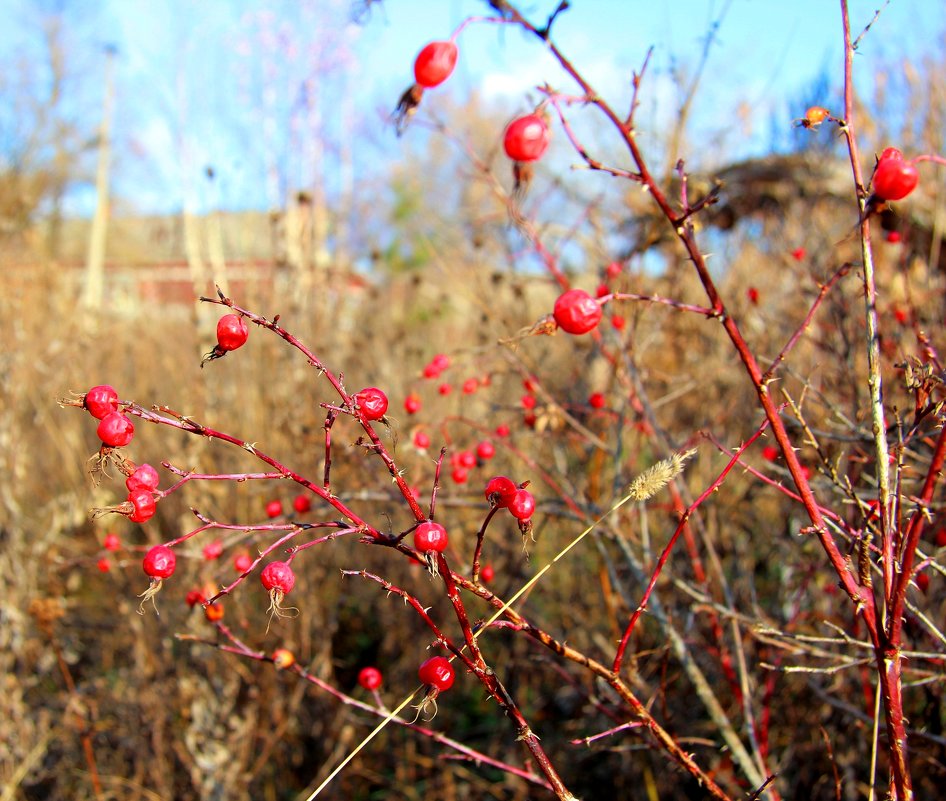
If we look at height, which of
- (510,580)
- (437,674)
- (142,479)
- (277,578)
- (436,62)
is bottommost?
(510,580)

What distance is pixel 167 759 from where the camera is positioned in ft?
7.70

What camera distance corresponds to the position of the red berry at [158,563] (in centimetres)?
90

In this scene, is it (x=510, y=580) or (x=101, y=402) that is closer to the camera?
(x=101, y=402)

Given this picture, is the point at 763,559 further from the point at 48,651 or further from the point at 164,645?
the point at 48,651

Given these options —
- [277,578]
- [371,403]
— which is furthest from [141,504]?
[371,403]

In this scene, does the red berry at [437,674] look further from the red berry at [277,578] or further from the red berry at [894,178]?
the red berry at [894,178]

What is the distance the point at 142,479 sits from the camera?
92 cm

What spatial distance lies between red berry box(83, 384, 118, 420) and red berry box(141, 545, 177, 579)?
0.56 feet

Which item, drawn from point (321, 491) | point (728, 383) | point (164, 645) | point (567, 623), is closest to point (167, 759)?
point (164, 645)

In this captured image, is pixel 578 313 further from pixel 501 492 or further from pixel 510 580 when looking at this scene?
pixel 510 580

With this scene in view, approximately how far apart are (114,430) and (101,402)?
0.05m

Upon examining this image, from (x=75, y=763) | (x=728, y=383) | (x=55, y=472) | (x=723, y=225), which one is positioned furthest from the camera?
(x=723, y=225)

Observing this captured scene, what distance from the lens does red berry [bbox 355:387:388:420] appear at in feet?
2.84

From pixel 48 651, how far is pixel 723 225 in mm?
5026
